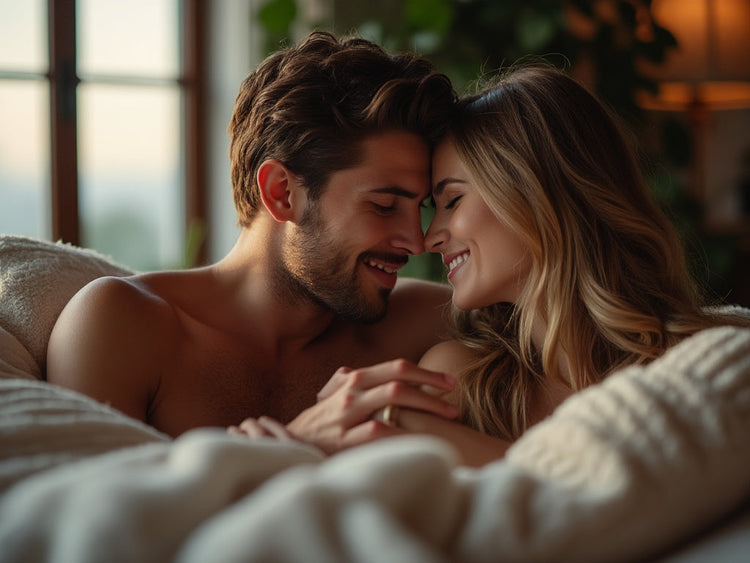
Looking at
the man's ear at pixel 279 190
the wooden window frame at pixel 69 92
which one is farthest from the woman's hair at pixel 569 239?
the wooden window frame at pixel 69 92

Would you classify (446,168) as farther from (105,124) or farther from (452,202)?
(105,124)

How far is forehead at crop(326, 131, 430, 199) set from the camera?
1594 millimetres

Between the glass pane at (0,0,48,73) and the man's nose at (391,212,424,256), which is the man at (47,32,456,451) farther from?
the glass pane at (0,0,48,73)

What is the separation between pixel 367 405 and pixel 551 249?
0.56 m

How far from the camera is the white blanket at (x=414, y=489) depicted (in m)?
0.48

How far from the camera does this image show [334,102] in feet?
5.52

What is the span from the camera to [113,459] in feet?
1.99

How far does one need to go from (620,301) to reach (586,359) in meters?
0.12

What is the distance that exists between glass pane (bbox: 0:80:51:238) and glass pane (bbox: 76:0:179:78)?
0.80 ft

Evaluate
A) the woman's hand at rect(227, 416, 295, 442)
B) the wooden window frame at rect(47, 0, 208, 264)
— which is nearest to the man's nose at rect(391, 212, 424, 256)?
the woman's hand at rect(227, 416, 295, 442)

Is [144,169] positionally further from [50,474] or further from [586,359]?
[50,474]

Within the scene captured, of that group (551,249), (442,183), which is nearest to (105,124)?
(442,183)

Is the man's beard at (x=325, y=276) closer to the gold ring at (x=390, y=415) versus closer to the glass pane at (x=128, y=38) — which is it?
the gold ring at (x=390, y=415)

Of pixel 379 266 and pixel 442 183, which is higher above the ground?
pixel 442 183
